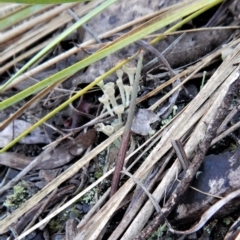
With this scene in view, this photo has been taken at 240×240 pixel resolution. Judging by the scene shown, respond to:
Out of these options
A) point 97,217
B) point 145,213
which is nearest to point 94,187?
point 97,217

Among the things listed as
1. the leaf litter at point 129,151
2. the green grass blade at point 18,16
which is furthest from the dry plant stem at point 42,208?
the green grass blade at point 18,16

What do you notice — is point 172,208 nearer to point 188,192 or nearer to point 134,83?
point 188,192

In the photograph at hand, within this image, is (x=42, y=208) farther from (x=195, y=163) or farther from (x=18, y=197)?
(x=195, y=163)

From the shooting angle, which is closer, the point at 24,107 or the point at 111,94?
the point at 111,94

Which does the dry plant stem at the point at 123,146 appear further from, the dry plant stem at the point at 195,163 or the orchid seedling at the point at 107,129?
the dry plant stem at the point at 195,163

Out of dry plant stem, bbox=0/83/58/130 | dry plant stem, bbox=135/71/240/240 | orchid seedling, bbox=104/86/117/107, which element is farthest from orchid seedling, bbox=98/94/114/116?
dry plant stem, bbox=135/71/240/240

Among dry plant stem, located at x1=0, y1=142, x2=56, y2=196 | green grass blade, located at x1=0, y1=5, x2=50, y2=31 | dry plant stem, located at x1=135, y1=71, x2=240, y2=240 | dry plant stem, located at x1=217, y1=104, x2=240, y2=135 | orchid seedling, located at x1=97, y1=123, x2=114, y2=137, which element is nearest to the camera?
dry plant stem, located at x1=135, y1=71, x2=240, y2=240

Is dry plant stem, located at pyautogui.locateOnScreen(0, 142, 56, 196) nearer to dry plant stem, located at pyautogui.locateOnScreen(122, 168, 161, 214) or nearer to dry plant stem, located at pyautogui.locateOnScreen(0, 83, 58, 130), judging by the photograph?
dry plant stem, located at pyautogui.locateOnScreen(0, 83, 58, 130)

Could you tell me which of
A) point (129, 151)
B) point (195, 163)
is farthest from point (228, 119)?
point (129, 151)

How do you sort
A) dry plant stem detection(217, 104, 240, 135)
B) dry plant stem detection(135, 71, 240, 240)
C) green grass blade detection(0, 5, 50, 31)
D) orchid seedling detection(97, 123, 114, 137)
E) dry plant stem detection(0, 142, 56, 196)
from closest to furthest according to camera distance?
dry plant stem detection(135, 71, 240, 240) < dry plant stem detection(217, 104, 240, 135) < orchid seedling detection(97, 123, 114, 137) < dry plant stem detection(0, 142, 56, 196) < green grass blade detection(0, 5, 50, 31)
